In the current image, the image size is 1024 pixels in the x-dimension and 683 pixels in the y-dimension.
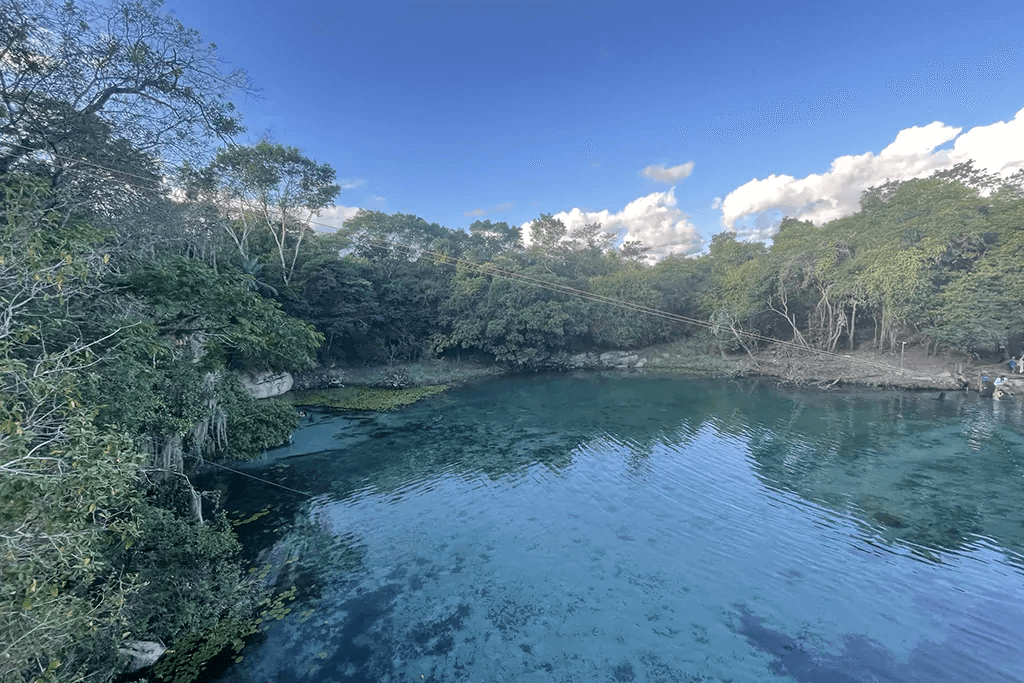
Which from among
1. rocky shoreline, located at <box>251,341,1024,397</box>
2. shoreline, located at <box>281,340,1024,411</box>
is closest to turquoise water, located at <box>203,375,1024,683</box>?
shoreline, located at <box>281,340,1024,411</box>

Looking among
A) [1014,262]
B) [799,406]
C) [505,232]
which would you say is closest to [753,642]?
[799,406]

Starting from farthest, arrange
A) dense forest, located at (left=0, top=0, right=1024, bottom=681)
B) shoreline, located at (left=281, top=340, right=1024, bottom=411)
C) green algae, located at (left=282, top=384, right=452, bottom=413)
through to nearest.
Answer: shoreline, located at (left=281, top=340, right=1024, bottom=411)
green algae, located at (left=282, top=384, right=452, bottom=413)
dense forest, located at (left=0, top=0, right=1024, bottom=681)

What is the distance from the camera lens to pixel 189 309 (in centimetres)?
888

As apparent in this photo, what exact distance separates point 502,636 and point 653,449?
32.3ft

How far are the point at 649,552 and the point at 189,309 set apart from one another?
10293 mm

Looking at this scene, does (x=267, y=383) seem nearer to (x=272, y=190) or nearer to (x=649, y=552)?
(x=272, y=190)

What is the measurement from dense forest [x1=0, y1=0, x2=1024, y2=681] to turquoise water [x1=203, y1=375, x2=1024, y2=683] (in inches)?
74.5

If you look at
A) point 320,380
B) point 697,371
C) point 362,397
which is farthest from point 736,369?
point 320,380

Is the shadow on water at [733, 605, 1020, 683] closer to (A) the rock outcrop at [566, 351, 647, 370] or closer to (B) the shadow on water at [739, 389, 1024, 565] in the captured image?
(B) the shadow on water at [739, 389, 1024, 565]

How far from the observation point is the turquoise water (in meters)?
6.47

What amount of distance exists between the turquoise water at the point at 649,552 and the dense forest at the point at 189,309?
6.21ft

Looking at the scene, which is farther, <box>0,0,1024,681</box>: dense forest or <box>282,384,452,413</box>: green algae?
<box>282,384,452,413</box>: green algae

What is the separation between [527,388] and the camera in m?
26.5

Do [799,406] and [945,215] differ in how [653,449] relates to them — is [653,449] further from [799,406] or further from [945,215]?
[945,215]
